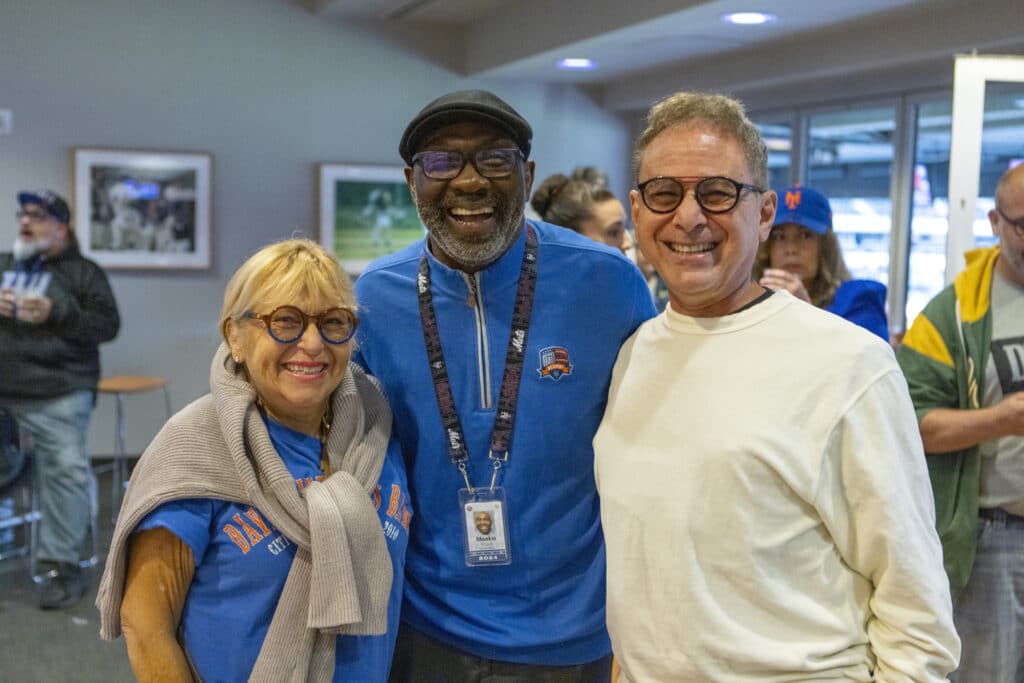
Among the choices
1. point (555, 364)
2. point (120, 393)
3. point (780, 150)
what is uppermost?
point (780, 150)

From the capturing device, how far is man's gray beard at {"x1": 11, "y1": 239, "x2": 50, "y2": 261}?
4.64 meters

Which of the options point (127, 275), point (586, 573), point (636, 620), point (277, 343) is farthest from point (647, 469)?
point (127, 275)

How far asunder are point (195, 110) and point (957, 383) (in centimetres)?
602

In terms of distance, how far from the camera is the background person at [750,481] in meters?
1.22

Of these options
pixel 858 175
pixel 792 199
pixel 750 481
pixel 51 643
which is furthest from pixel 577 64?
pixel 750 481

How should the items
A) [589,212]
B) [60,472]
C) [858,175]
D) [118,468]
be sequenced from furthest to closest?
[858,175], [118,468], [60,472], [589,212]

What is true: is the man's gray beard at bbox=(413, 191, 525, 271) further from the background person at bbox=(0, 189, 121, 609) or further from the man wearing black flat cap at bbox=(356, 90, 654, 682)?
the background person at bbox=(0, 189, 121, 609)

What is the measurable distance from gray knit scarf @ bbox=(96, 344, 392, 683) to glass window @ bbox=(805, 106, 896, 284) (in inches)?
215

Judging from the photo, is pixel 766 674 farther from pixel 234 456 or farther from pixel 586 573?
pixel 234 456

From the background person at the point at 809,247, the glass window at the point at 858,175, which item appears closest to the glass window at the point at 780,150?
the glass window at the point at 858,175

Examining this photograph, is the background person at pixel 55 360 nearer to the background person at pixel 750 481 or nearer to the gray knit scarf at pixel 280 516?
the gray knit scarf at pixel 280 516

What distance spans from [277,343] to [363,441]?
22 centimetres

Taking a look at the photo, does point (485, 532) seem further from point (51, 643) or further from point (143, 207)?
point (143, 207)

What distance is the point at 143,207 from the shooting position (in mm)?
6879
